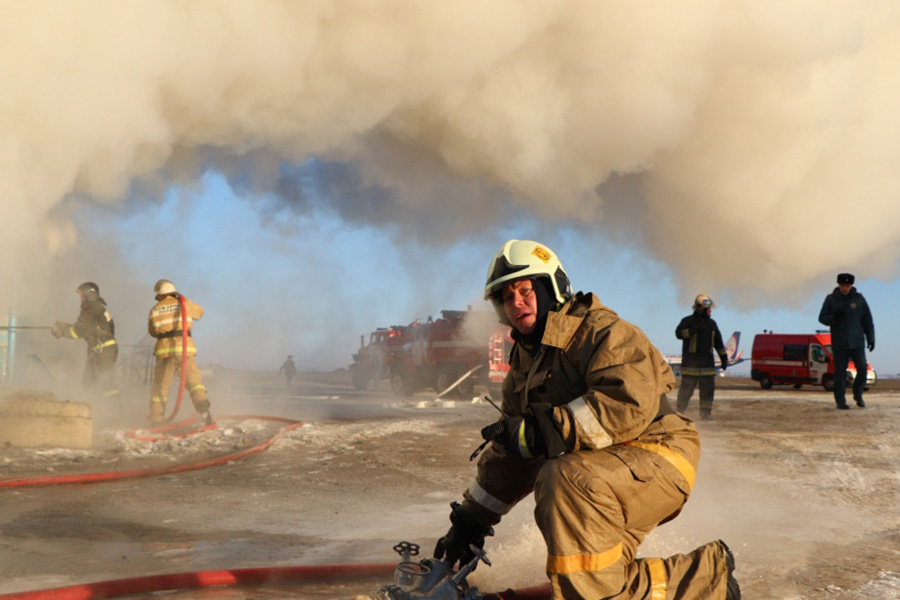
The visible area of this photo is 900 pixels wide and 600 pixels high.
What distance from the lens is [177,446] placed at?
6.87 metres

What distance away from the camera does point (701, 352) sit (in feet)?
31.8

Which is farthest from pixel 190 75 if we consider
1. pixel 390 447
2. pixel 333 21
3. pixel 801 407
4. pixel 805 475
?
pixel 801 407

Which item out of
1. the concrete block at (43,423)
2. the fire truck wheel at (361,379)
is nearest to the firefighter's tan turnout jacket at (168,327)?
the concrete block at (43,423)

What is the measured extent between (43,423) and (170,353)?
1653 millimetres

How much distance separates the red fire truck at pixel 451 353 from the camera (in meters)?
16.3

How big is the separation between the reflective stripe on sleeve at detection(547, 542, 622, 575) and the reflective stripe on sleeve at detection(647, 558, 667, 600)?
19 cm

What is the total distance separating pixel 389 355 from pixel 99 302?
35.8ft

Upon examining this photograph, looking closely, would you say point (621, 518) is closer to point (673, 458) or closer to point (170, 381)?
point (673, 458)

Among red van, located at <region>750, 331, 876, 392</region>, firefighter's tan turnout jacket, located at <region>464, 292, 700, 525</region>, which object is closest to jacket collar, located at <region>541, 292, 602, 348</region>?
firefighter's tan turnout jacket, located at <region>464, 292, 700, 525</region>

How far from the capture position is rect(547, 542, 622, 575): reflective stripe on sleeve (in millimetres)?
2230

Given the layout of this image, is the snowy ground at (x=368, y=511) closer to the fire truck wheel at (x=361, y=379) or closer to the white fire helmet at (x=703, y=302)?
the white fire helmet at (x=703, y=302)

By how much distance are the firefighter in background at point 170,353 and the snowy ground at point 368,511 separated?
0.50 m

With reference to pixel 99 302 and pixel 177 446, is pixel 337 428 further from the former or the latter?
pixel 99 302

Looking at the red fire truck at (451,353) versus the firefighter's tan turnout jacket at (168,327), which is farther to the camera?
the red fire truck at (451,353)
